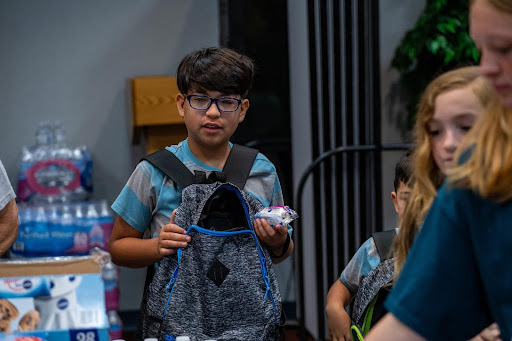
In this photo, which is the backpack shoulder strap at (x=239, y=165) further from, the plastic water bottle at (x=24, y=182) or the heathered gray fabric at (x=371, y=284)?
the plastic water bottle at (x=24, y=182)

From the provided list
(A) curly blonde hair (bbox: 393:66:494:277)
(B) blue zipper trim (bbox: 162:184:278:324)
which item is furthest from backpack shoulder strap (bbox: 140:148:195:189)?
(A) curly blonde hair (bbox: 393:66:494:277)

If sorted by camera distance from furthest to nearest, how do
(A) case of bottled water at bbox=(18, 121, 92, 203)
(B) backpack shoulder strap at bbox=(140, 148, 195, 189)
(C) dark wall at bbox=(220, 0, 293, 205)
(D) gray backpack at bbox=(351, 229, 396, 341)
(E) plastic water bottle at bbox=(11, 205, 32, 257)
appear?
(C) dark wall at bbox=(220, 0, 293, 205), (A) case of bottled water at bbox=(18, 121, 92, 203), (E) plastic water bottle at bbox=(11, 205, 32, 257), (B) backpack shoulder strap at bbox=(140, 148, 195, 189), (D) gray backpack at bbox=(351, 229, 396, 341)

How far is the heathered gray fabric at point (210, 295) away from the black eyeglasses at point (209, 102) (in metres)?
0.27

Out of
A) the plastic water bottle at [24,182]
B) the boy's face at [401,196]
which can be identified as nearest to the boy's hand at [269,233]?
the boy's face at [401,196]

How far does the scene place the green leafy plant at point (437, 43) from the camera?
394 centimetres

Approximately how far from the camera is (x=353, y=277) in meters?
1.85

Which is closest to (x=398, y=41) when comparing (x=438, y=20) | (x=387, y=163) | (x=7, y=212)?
(x=438, y=20)

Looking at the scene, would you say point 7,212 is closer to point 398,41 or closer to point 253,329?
point 253,329

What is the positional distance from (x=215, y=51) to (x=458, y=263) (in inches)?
51.8

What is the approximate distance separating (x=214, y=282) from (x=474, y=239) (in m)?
0.97

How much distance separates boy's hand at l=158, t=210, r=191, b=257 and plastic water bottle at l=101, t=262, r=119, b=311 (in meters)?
2.49

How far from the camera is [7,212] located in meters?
2.20

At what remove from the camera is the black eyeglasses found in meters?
1.91

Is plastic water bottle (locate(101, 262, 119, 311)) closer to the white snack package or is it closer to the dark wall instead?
the dark wall
